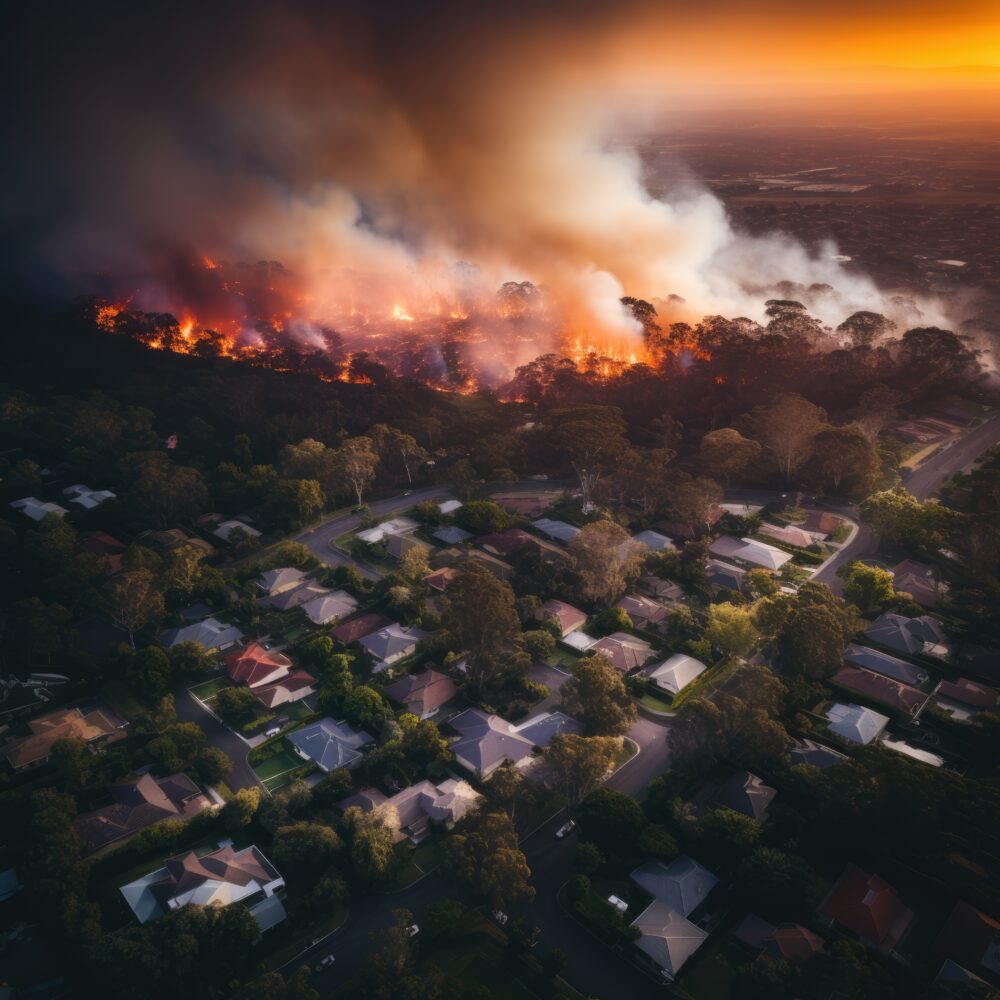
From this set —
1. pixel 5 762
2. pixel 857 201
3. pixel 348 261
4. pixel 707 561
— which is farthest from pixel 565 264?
pixel 857 201

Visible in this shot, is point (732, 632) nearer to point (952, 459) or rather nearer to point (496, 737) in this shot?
point (496, 737)

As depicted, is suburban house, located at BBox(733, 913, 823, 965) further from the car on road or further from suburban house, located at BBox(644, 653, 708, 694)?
the car on road

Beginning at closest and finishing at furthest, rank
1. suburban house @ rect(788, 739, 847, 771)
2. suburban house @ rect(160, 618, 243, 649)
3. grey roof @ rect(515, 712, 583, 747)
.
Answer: suburban house @ rect(788, 739, 847, 771) → grey roof @ rect(515, 712, 583, 747) → suburban house @ rect(160, 618, 243, 649)

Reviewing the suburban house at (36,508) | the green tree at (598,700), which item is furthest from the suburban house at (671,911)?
the suburban house at (36,508)

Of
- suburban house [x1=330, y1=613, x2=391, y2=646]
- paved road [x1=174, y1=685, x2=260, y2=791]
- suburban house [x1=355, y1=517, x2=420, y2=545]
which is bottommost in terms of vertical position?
paved road [x1=174, y1=685, x2=260, y2=791]

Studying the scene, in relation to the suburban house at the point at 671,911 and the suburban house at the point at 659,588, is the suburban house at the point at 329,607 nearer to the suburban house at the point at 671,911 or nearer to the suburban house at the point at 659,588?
the suburban house at the point at 659,588

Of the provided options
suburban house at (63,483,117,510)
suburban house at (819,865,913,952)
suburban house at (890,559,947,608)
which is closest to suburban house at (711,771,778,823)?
suburban house at (819,865,913,952)

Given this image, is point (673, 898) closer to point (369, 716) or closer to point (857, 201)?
point (369, 716)
